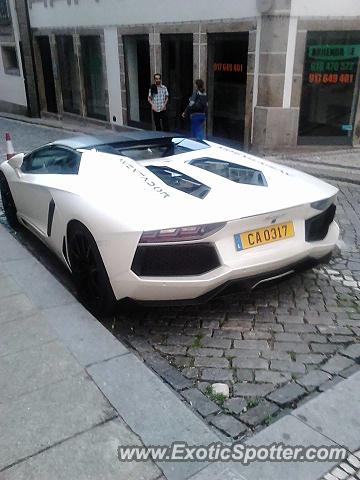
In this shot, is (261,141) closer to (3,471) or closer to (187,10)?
(187,10)

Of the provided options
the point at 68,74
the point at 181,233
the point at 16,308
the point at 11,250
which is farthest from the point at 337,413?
the point at 68,74

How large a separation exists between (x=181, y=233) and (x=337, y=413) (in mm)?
1356

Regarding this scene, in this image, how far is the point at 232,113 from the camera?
437 inches

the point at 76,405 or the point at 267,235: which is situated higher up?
the point at 267,235

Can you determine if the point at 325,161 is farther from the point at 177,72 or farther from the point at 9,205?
the point at 9,205

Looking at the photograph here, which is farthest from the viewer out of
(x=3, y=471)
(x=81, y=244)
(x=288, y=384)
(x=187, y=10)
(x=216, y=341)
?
(x=187, y=10)

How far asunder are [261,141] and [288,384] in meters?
8.00

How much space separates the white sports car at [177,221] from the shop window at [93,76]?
38.8 feet

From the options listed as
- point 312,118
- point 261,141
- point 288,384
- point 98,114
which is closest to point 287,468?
point 288,384

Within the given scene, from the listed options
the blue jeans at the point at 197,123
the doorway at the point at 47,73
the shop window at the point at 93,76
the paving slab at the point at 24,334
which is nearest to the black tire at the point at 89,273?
the paving slab at the point at 24,334

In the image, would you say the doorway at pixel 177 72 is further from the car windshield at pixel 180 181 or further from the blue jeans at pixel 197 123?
the car windshield at pixel 180 181

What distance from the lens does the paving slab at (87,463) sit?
211cm

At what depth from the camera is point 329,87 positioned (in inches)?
399

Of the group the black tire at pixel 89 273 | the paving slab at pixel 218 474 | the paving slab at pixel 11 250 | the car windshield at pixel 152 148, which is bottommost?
the paving slab at pixel 11 250
